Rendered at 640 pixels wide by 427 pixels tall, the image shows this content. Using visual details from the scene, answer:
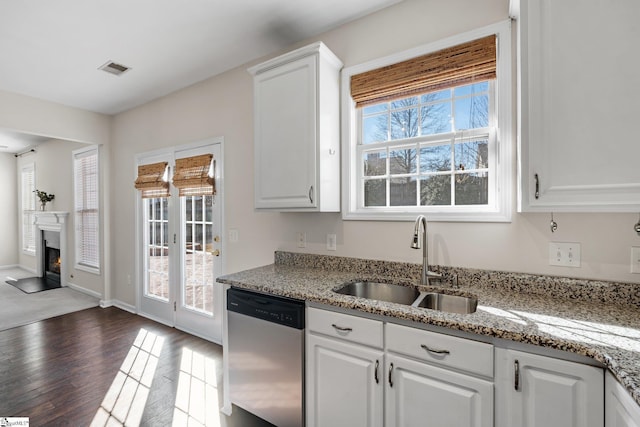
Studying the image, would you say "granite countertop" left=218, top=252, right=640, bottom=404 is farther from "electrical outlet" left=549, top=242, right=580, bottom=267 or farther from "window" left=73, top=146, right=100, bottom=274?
"window" left=73, top=146, right=100, bottom=274

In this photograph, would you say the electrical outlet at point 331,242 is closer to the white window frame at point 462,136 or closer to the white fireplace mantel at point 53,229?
the white window frame at point 462,136

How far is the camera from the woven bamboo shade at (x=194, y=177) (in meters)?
3.08

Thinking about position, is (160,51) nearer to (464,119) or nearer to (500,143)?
(464,119)

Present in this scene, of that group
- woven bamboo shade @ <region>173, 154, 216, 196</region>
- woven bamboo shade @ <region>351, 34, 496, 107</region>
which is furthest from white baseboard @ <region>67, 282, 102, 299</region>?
woven bamboo shade @ <region>351, 34, 496, 107</region>

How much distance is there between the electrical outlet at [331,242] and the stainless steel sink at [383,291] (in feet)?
1.37

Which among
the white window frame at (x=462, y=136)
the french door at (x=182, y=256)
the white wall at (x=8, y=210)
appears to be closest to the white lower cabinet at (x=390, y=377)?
the white window frame at (x=462, y=136)

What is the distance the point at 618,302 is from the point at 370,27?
6.99 ft

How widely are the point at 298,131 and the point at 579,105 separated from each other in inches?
56.8

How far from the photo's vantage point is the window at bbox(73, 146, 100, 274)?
473cm

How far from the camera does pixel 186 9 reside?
2068 millimetres

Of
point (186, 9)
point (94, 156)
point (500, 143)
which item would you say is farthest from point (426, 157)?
point (94, 156)

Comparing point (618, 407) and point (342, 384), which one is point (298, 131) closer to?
point (342, 384)

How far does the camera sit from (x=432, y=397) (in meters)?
1.27

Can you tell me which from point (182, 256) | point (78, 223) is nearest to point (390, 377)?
point (182, 256)
